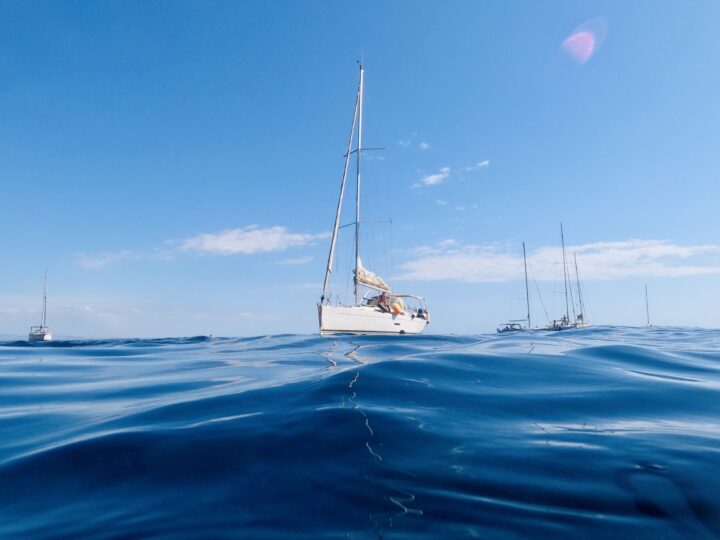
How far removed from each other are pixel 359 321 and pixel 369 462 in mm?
23117

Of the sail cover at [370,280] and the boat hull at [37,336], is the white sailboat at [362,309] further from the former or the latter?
the boat hull at [37,336]

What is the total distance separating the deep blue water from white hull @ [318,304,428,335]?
19.3m

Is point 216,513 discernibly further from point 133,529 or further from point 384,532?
point 384,532

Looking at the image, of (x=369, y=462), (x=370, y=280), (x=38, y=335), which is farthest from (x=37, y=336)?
(x=369, y=462)

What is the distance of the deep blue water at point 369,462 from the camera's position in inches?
64.6

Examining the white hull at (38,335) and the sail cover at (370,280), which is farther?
the white hull at (38,335)

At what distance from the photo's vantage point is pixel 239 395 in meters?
3.82

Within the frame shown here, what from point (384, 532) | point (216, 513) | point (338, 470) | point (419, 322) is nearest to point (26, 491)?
point (216, 513)

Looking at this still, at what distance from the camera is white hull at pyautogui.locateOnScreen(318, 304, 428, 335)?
23500mm

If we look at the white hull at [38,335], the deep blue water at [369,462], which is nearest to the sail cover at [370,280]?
the deep blue water at [369,462]

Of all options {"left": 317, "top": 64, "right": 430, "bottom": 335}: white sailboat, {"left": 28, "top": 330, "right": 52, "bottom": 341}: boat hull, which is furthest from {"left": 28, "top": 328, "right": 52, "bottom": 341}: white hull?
{"left": 317, "top": 64, "right": 430, "bottom": 335}: white sailboat

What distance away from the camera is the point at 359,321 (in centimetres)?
2514

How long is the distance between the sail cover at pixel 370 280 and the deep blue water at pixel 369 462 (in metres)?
25.0

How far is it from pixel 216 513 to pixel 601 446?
91.1 inches
